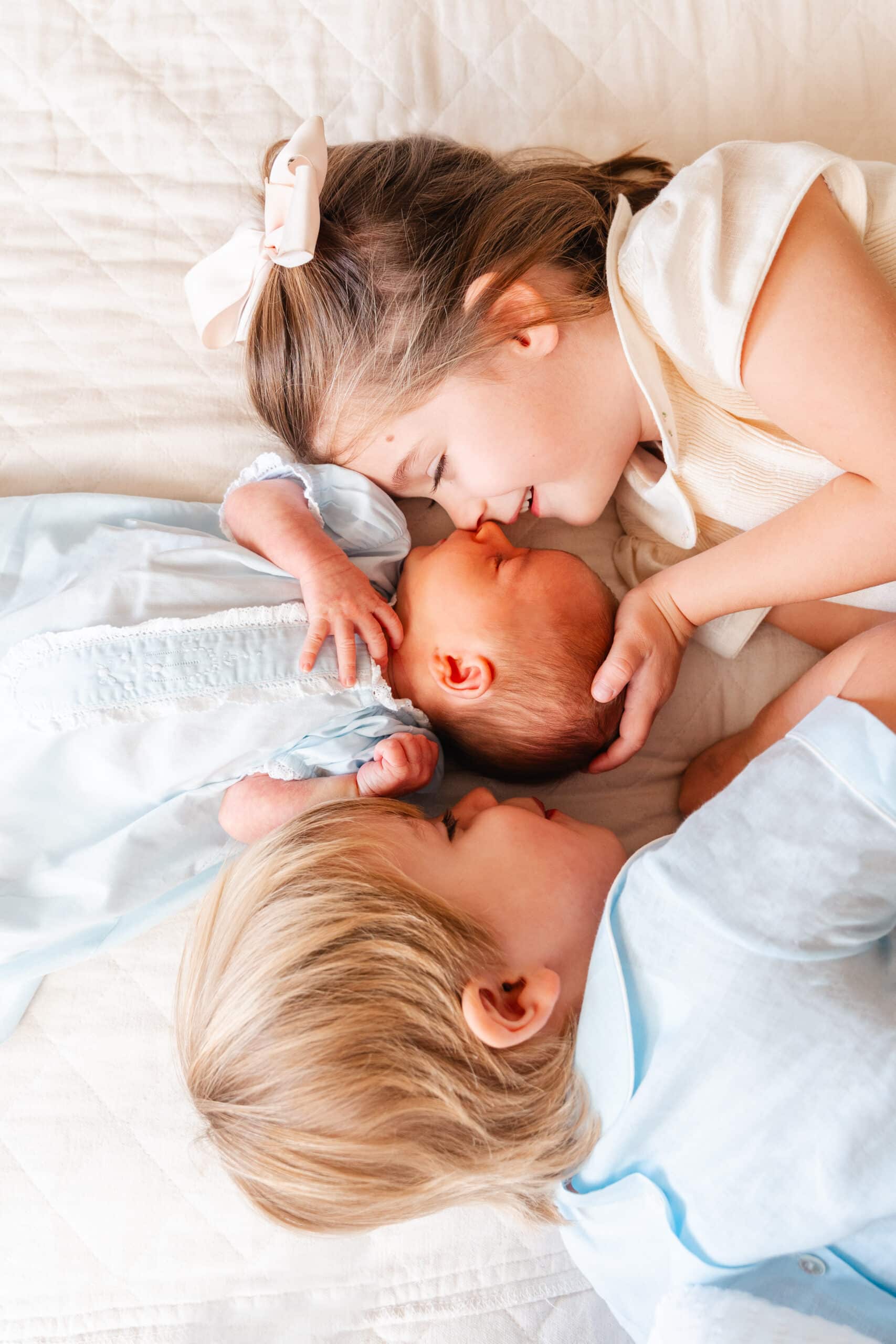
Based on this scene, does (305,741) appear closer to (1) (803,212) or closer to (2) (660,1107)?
(2) (660,1107)

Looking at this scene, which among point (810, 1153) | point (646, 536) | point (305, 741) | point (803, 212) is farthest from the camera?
point (646, 536)

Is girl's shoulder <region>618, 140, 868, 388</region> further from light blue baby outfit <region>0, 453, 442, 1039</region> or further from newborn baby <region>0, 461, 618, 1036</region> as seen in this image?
light blue baby outfit <region>0, 453, 442, 1039</region>

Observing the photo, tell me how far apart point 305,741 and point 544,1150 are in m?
0.49

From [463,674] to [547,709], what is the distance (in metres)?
0.10

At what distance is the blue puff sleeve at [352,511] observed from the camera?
1.11 m

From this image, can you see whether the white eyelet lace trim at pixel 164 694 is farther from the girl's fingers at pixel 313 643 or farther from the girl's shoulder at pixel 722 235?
the girl's shoulder at pixel 722 235

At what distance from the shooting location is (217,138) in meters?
1.26

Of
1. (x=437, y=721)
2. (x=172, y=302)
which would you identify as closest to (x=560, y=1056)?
(x=437, y=721)

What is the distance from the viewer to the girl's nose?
3.40 ft

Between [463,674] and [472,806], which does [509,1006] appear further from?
[463,674]

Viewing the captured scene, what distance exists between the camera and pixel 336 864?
0.90 m

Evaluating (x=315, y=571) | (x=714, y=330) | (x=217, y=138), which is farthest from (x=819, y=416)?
(x=217, y=138)

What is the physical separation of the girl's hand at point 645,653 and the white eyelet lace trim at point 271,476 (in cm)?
38

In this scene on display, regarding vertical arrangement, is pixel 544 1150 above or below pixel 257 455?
below
